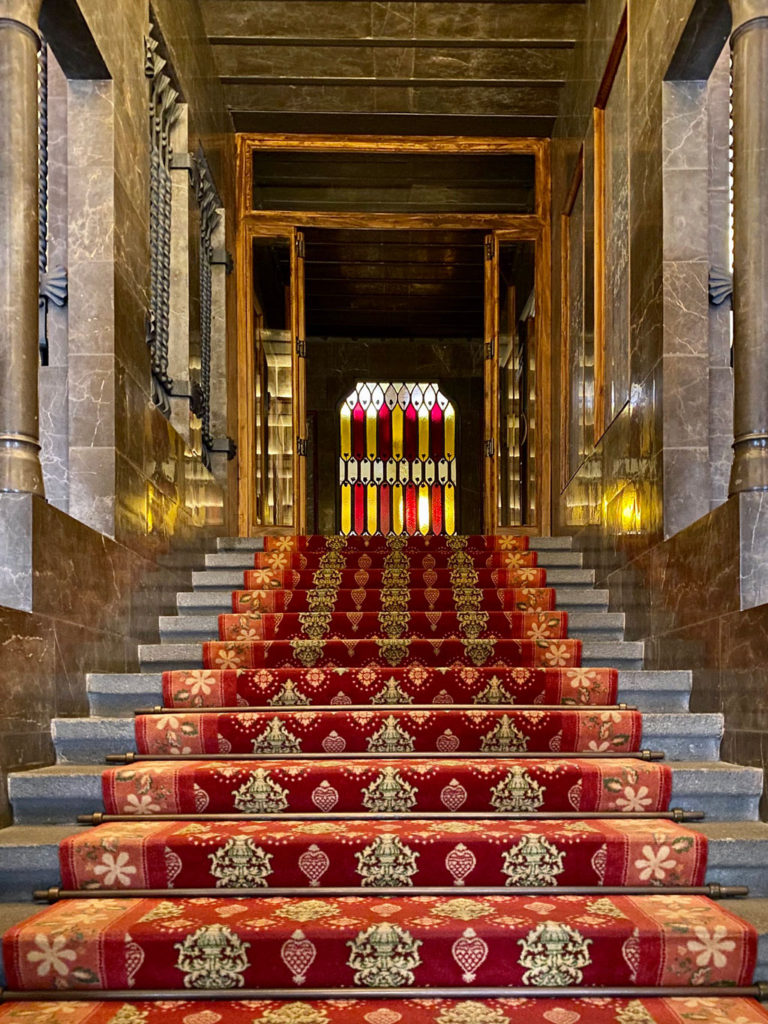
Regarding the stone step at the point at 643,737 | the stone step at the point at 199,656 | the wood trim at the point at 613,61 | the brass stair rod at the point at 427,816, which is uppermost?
the wood trim at the point at 613,61

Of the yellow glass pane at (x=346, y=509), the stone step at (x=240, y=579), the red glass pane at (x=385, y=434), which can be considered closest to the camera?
the stone step at (x=240, y=579)

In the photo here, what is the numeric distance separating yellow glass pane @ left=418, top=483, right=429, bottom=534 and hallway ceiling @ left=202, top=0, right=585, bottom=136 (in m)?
4.85

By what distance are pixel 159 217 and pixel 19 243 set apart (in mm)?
2120

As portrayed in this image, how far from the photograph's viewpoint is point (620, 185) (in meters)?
5.77

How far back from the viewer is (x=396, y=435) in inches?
493

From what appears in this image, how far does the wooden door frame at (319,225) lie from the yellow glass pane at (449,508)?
13.0 ft

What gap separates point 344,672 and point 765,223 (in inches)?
77.5

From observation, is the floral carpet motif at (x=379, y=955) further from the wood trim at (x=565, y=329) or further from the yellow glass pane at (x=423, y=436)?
the yellow glass pane at (x=423, y=436)

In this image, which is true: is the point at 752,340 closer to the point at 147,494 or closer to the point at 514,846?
the point at 514,846

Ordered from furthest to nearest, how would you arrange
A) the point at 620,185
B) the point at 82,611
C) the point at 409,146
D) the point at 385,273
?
the point at 385,273
the point at 409,146
the point at 620,185
the point at 82,611

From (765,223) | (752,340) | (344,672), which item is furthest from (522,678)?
(765,223)

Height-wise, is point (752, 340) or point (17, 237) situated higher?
point (17, 237)

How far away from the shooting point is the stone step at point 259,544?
255 inches

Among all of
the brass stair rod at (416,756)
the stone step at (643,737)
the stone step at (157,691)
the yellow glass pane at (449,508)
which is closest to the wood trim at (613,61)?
the stone step at (157,691)
